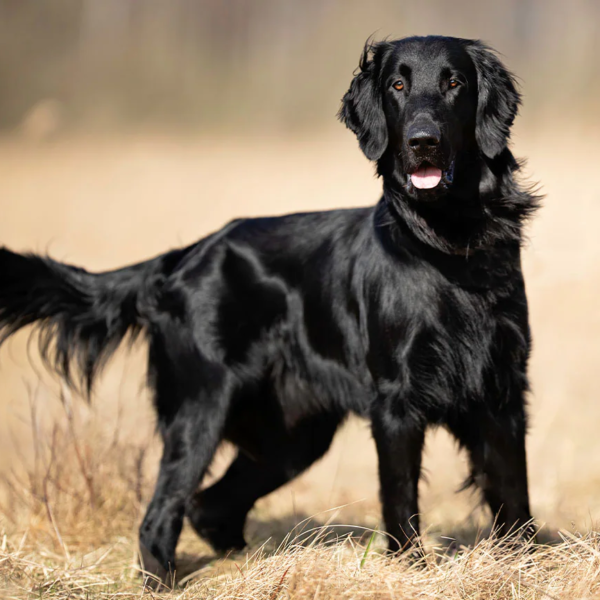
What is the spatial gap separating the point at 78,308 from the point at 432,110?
2.07 meters

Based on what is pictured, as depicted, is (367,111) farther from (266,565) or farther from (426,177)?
(266,565)

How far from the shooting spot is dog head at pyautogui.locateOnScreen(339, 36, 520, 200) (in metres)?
3.10

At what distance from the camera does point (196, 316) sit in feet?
12.9

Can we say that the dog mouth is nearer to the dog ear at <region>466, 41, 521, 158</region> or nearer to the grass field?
the dog ear at <region>466, 41, 521, 158</region>

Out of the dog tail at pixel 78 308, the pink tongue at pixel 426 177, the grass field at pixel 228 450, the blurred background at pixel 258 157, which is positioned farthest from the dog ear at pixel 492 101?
the dog tail at pixel 78 308

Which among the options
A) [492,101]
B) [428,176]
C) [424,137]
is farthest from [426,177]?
[492,101]

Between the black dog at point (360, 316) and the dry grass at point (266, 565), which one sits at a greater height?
the black dog at point (360, 316)

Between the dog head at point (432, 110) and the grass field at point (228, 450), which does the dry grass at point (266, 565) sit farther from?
the dog head at point (432, 110)

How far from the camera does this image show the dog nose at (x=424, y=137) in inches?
118

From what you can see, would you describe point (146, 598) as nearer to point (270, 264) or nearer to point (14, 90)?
point (270, 264)

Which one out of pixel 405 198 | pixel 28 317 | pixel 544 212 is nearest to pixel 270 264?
pixel 405 198

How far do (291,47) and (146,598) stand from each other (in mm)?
19478

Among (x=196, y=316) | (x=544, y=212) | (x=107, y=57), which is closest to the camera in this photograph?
(x=196, y=316)

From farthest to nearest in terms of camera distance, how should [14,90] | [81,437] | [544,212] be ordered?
1. [14,90]
2. [544,212]
3. [81,437]
